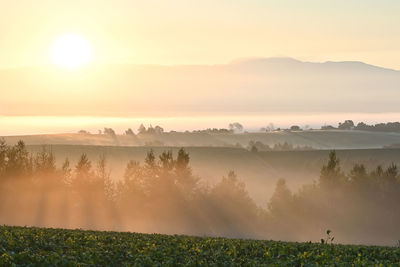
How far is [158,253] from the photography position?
3098 centimetres

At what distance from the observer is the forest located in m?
92.8

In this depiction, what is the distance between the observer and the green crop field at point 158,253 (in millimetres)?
27531

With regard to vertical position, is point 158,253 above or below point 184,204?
above

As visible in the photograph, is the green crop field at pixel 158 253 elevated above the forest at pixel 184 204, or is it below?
above

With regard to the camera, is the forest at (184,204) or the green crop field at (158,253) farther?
the forest at (184,204)

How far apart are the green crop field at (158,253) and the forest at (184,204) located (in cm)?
5409

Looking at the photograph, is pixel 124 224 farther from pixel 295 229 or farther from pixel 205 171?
pixel 205 171

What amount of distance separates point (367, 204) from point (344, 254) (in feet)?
239

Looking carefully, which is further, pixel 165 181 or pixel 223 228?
pixel 165 181

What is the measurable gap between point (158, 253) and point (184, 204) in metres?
68.5

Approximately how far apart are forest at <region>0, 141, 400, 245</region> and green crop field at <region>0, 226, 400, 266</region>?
54.1m

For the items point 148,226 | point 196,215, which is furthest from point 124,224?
point 196,215

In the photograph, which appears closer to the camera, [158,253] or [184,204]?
[158,253]

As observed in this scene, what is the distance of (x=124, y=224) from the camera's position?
93.3 meters
